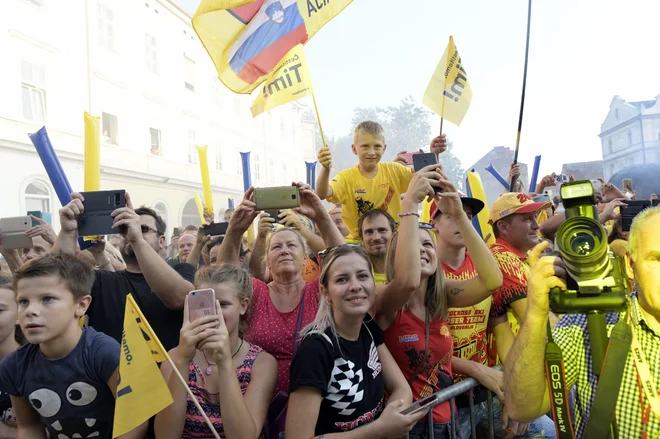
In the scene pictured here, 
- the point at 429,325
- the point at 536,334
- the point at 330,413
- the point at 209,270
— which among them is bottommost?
the point at 330,413

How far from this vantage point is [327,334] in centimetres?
256

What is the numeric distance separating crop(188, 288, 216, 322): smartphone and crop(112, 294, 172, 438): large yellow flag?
0.18 meters

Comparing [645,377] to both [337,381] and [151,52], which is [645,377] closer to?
[337,381]

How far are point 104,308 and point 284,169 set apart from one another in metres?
32.2

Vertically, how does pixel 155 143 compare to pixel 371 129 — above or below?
above

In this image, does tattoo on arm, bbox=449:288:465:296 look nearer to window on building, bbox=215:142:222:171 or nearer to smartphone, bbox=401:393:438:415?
smartphone, bbox=401:393:438:415

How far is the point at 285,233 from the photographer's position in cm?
363

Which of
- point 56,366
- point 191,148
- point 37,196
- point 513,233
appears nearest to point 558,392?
point 56,366

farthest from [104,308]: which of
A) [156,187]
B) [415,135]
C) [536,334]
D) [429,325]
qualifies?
[415,135]

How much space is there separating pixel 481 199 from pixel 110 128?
17.4 m

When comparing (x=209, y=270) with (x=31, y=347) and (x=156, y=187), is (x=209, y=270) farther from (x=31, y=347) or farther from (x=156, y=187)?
(x=156, y=187)

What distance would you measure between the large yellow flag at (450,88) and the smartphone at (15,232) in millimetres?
3950

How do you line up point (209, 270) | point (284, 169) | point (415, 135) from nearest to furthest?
point (209, 270) → point (284, 169) → point (415, 135)

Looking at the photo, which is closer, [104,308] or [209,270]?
[209,270]
